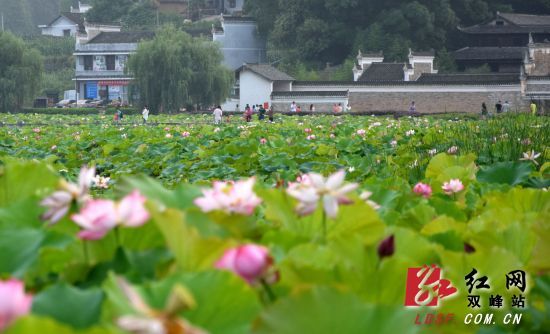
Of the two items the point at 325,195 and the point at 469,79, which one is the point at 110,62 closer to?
the point at 469,79

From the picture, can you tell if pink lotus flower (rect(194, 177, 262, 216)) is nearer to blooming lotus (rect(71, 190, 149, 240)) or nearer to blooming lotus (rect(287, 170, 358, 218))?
blooming lotus (rect(287, 170, 358, 218))

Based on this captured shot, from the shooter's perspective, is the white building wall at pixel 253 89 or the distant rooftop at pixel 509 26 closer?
the white building wall at pixel 253 89

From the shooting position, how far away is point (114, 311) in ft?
2.62

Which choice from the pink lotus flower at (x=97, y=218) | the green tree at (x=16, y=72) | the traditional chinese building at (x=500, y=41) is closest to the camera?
the pink lotus flower at (x=97, y=218)

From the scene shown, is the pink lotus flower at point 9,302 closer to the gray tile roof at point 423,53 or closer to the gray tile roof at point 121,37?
the gray tile roof at point 423,53

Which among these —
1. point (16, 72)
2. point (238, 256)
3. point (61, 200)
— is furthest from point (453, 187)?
point (16, 72)

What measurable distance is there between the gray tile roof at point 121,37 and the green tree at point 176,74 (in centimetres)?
1293

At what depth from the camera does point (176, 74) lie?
26500 mm

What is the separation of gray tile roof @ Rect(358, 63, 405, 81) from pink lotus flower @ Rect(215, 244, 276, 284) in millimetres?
30211

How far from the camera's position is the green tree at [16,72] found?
94.4 feet

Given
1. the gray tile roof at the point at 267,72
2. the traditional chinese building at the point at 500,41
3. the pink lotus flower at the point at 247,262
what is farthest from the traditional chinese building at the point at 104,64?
the pink lotus flower at the point at 247,262

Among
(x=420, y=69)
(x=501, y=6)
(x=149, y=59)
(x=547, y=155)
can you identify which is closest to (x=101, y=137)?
(x=547, y=155)

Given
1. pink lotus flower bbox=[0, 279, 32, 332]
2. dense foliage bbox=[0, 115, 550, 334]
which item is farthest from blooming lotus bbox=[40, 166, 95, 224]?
pink lotus flower bbox=[0, 279, 32, 332]

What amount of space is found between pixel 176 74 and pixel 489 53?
14.0 meters
